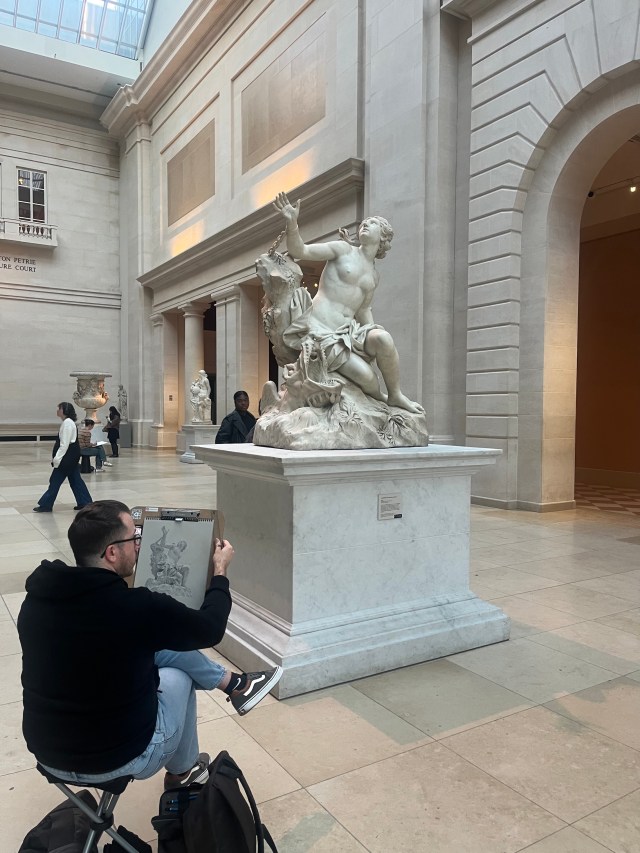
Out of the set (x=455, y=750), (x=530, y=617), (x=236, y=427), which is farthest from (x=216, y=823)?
(x=236, y=427)

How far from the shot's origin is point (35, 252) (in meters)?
26.3

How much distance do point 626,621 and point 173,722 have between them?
3.84 metres

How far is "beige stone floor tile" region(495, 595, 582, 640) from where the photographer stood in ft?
15.2

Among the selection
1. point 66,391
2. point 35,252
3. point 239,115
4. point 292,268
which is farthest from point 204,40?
point 292,268

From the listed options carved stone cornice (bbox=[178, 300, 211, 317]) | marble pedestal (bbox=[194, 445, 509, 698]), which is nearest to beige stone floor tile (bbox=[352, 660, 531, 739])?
marble pedestal (bbox=[194, 445, 509, 698])

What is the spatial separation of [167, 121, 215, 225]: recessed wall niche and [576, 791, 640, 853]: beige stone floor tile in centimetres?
2135

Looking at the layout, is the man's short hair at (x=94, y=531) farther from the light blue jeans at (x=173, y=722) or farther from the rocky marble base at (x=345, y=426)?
the rocky marble base at (x=345, y=426)

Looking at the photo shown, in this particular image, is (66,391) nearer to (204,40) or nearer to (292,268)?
(204,40)

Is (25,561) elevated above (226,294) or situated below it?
below

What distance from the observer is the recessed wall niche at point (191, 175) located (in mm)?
21438

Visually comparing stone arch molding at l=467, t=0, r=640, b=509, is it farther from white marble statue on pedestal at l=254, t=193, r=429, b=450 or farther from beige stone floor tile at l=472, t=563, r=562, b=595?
white marble statue on pedestal at l=254, t=193, r=429, b=450

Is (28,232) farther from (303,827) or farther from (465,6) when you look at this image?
(303,827)

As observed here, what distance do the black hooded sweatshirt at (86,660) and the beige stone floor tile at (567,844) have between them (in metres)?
1.49

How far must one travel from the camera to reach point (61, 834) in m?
2.07
